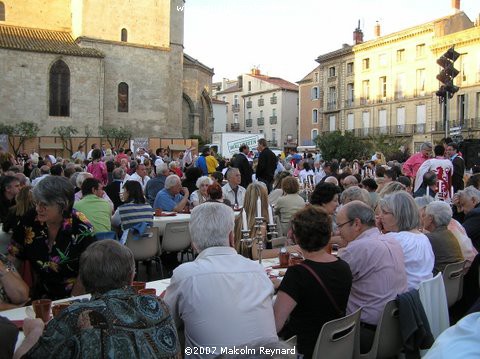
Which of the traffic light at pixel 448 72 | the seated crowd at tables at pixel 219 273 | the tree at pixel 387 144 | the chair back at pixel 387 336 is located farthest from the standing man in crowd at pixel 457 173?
the tree at pixel 387 144

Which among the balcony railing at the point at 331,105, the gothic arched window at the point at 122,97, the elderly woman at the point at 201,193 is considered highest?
the balcony railing at the point at 331,105

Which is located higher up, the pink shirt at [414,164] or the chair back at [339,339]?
the pink shirt at [414,164]

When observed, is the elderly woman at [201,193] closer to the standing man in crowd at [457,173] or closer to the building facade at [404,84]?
the standing man in crowd at [457,173]

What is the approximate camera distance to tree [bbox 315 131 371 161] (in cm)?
3216

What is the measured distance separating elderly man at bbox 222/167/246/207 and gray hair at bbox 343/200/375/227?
14.7ft

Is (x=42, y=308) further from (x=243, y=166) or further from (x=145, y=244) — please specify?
(x=243, y=166)

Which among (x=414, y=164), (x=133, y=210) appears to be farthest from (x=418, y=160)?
(x=133, y=210)

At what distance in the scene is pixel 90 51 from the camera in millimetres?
30625

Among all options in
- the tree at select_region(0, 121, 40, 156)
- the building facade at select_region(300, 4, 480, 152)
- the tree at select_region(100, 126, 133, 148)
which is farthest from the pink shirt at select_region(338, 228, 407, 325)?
the building facade at select_region(300, 4, 480, 152)

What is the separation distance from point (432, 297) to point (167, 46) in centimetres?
3223

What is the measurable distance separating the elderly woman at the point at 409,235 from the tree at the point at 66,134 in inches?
1090

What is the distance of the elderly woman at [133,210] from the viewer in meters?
6.15

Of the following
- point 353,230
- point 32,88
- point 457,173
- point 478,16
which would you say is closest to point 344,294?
point 353,230

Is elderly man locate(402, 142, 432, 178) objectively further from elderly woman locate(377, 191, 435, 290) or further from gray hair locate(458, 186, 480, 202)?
elderly woman locate(377, 191, 435, 290)
